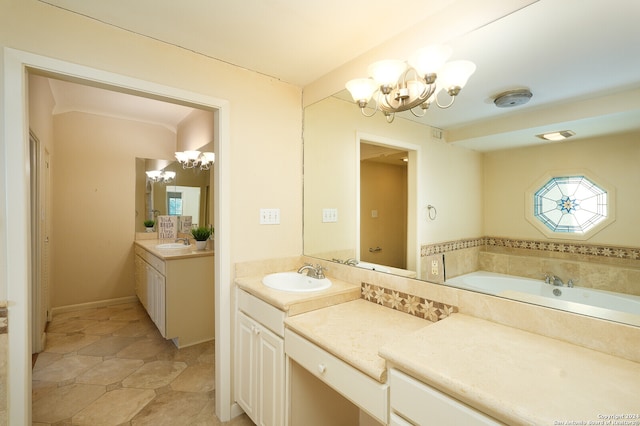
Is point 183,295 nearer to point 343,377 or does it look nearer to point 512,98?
point 343,377

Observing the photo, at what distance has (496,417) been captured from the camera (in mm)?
728

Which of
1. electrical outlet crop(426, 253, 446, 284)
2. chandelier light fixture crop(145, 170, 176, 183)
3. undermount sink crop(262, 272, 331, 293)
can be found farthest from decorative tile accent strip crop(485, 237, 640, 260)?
chandelier light fixture crop(145, 170, 176, 183)

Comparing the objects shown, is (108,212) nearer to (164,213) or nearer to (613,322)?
(164,213)

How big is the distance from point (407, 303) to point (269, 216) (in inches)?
43.7

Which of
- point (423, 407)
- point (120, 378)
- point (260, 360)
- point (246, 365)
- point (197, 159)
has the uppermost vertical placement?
point (197, 159)

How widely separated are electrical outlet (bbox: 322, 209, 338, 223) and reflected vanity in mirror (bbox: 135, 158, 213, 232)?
78.2 inches

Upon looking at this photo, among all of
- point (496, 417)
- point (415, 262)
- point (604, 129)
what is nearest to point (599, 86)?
point (604, 129)

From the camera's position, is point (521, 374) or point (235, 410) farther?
point (235, 410)

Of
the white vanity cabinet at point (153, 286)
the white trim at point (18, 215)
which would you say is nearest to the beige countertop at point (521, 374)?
the white trim at point (18, 215)

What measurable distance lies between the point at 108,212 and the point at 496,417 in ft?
15.2

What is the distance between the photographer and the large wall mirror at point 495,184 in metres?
1.01

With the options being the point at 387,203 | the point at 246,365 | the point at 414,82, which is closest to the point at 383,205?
the point at 387,203

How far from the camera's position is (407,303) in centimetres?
151

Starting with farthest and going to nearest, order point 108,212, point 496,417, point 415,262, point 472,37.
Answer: point 108,212, point 415,262, point 472,37, point 496,417
